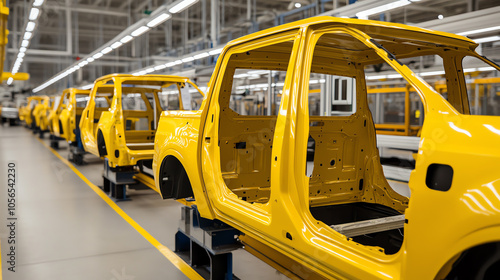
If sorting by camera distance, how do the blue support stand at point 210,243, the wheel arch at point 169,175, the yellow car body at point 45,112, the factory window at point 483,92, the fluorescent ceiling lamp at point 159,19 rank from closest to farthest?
the blue support stand at point 210,243 → the wheel arch at point 169,175 → the fluorescent ceiling lamp at point 159,19 → the factory window at point 483,92 → the yellow car body at point 45,112

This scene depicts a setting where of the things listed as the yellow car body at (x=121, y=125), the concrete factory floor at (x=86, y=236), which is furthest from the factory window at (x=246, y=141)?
the yellow car body at (x=121, y=125)

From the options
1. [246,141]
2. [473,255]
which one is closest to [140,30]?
[246,141]

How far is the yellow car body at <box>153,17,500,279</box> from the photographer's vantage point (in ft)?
4.82

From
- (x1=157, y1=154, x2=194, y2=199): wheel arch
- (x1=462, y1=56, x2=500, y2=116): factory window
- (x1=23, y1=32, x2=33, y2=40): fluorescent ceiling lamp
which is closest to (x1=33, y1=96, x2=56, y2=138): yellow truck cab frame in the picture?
(x1=23, y1=32, x2=33, y2=40): fluorescent ceiling lamp

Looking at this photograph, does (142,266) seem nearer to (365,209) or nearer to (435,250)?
(365,209)

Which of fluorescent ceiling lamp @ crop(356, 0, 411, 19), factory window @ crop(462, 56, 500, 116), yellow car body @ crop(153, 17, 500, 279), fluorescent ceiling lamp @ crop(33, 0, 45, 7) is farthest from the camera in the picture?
factory window @ crop(462, 56, 500, 116)

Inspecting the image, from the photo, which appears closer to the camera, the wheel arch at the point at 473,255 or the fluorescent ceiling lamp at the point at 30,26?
the wheel arch at the point at 473,255

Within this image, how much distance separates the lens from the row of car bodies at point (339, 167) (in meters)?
1.48

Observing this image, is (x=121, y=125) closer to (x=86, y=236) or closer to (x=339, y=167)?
(x=86, y=236)

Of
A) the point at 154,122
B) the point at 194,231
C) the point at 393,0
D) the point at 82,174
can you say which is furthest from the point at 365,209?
the point at 82,174

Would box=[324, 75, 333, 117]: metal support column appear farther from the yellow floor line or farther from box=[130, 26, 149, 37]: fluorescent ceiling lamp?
the yellow floor line

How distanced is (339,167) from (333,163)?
67 millimetres

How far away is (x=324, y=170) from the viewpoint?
329cm

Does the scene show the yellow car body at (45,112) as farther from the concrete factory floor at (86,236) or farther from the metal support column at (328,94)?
the metal support column at (328,94)
